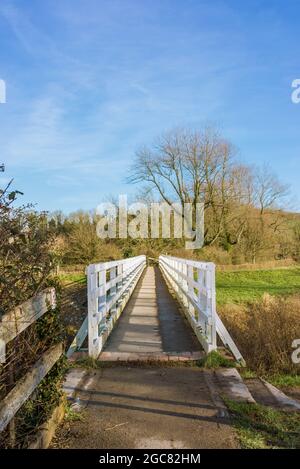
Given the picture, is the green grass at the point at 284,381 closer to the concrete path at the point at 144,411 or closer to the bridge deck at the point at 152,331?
the bridge deck at the point at 152,331

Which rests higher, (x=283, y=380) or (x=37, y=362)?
(x=37, y=362)

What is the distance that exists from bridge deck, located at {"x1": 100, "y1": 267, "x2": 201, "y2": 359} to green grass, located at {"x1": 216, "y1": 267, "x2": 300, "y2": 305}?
215 inches

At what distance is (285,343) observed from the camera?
7.96 metres

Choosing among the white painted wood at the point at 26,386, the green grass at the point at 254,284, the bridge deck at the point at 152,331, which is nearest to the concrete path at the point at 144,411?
the white painted wood at the point at 26,386

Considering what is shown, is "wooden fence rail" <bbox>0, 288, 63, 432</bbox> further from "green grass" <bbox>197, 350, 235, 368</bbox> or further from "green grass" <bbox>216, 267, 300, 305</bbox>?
"green grass" <bbox>216, 267, 300, 305</bbox>

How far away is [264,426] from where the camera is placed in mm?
3459

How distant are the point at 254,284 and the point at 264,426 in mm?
19858

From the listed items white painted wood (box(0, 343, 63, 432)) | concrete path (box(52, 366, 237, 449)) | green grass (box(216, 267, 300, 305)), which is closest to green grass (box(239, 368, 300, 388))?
concrete path (box(52, 366, 237, 449))

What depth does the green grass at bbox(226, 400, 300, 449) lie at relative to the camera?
315cm

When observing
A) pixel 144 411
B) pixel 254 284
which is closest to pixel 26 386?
pixel 144 411

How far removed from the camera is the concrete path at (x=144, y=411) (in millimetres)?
3148

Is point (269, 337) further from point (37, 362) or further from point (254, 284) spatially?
point (254, 284)

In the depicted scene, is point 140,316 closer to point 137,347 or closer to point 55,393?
point 137,347
